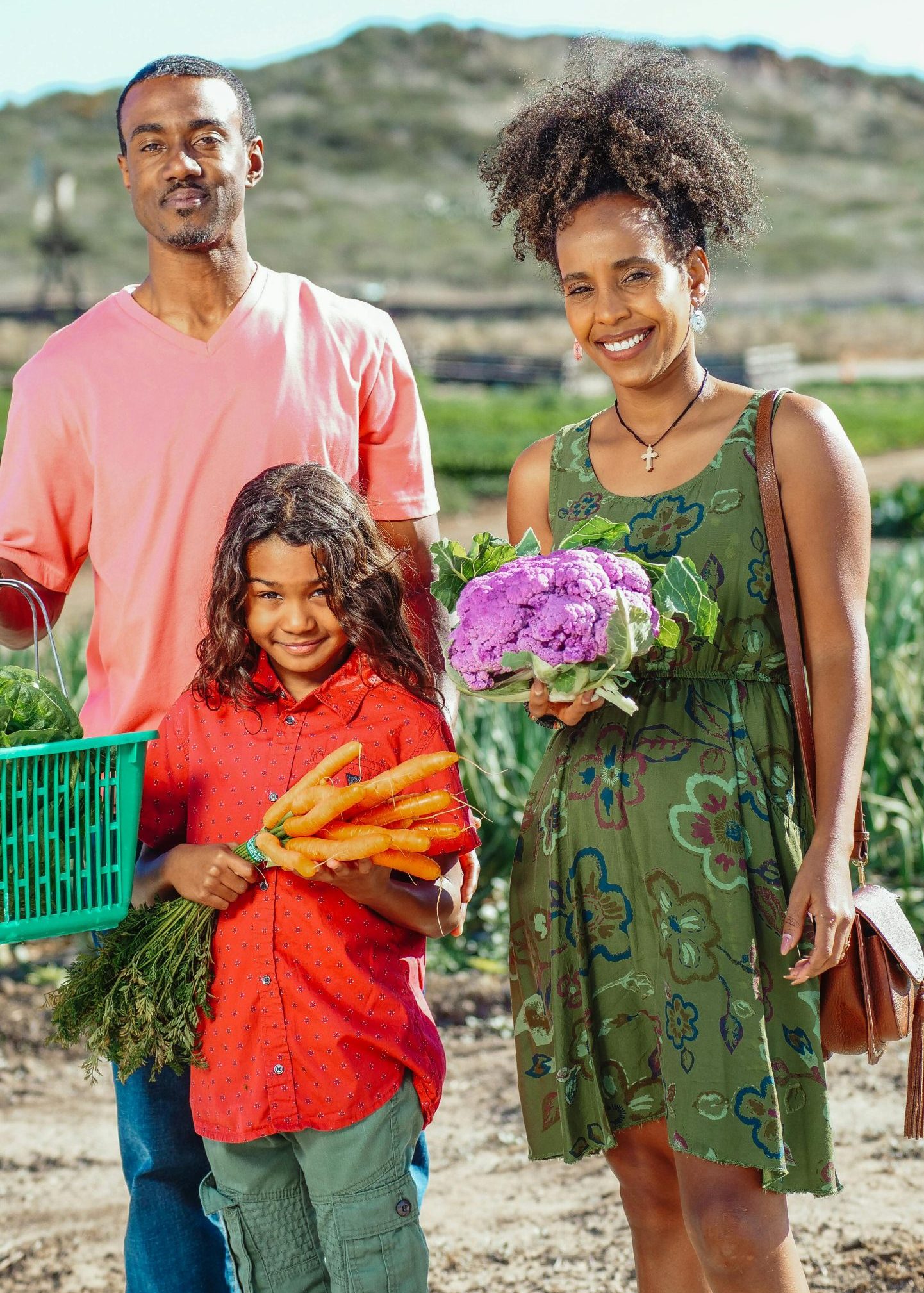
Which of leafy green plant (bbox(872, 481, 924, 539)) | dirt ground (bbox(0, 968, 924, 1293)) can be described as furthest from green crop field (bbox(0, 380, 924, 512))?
dirt ground (bbox(0, 968, 924, 1293))

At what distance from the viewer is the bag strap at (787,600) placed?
7.22ft

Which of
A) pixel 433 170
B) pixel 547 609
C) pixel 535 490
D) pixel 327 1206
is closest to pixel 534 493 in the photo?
pixel 535 490

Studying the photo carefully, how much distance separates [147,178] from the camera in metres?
2.37

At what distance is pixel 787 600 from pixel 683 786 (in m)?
0.34

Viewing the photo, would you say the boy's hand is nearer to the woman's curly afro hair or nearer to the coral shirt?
the coral shirt

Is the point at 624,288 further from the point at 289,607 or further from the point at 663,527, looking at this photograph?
the point at 289,607

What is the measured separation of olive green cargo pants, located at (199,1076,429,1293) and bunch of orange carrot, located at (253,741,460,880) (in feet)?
1.37

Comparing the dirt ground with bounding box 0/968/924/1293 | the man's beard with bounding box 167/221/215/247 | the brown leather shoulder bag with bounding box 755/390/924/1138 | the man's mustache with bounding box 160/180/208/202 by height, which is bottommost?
the dirt ground with bounding box 0/968/924/1293

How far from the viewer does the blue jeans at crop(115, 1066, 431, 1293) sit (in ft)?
7.96

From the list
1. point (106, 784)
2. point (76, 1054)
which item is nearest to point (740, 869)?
point (106, 784)

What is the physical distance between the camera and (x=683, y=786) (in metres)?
2.22

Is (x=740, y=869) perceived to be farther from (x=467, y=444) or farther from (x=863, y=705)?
(x=467, y=444)

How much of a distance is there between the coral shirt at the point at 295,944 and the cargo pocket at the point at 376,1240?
134mm

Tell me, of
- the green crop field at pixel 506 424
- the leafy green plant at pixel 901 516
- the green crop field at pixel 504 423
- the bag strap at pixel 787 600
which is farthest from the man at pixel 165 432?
the green crop field at pixel 506 424
